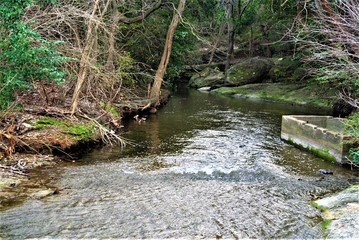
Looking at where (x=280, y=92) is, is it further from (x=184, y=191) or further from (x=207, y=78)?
(x=184, y=191)

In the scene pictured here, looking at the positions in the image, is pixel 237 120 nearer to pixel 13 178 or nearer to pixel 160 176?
pixel 160 176

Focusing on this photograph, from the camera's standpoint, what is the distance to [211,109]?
20891 millimetres

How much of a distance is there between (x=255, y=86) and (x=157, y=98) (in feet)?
43.3

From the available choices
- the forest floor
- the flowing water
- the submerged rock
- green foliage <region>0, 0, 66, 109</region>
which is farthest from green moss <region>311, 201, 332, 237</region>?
green foliage <region>0, 0, 66, 109</region>

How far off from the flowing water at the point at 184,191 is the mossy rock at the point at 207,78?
20.9 m

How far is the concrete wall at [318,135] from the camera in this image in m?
9.91

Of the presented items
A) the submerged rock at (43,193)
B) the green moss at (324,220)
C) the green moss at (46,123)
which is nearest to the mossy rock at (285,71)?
the green moss at (46,123)

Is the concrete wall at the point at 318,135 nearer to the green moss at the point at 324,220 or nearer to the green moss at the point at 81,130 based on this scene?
the green moss at the point at 324,220

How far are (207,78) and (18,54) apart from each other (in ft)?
93.0

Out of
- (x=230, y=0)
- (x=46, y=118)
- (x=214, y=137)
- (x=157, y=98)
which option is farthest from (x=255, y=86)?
(x=46, y=118)

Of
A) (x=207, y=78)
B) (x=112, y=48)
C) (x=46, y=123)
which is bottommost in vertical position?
(x=46, y=123)

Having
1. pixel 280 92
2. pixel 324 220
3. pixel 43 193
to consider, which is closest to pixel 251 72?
pixel 280 92

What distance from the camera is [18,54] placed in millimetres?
7902

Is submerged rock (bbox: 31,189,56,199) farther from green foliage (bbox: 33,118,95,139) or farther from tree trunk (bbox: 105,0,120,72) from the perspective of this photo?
tree trunk (bbox: 105,0,120,72)
